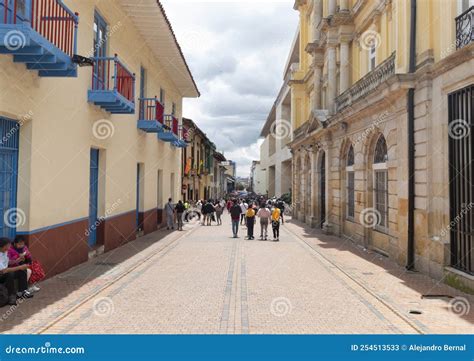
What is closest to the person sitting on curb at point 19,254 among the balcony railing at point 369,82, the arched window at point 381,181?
the balcony railing at point 369,82

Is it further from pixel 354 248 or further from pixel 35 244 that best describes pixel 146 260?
pixel 354 248

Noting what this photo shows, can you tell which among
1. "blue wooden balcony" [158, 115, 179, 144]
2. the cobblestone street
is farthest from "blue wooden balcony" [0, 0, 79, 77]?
"blue wooden balcony" [158, 115, 179, 144]

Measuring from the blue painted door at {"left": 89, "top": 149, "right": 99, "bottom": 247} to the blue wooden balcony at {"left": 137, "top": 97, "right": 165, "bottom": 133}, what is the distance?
3.82 metres

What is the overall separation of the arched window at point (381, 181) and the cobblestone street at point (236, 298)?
1.41m

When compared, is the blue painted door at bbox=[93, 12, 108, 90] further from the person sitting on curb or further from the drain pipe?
the drain pipe

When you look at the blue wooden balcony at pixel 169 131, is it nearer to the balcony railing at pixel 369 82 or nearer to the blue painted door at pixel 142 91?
the blue painted door at pixel 142 91

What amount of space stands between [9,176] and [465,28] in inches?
362

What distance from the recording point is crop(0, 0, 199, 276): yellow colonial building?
7.70 metres

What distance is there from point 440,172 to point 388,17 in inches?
268

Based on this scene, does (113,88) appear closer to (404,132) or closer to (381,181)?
(404,132)

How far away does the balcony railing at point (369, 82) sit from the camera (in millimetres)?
13047

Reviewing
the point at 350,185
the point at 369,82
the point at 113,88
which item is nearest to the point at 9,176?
the point at 113,88

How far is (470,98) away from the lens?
8602 mm

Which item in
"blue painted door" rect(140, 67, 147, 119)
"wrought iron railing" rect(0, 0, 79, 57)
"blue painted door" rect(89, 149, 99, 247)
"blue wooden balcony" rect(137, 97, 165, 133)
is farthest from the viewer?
"blue painted door" rect(140, 67, 147, 119)
